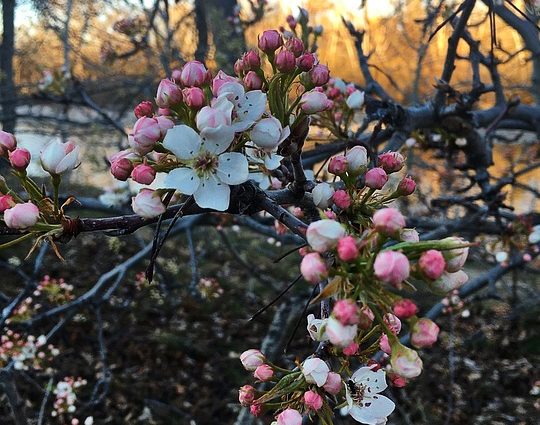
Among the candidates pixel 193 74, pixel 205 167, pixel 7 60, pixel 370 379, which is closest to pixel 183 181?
pixel 205 167

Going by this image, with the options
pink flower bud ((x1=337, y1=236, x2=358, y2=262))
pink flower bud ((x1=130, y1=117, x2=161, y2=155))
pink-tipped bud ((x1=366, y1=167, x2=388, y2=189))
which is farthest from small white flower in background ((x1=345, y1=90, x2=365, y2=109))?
pink flower bud ((x1=337, y1=236, x2=358, y2=262))

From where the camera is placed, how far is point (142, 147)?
28.0 inches

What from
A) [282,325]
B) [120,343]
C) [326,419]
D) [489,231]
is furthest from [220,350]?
[326,419]

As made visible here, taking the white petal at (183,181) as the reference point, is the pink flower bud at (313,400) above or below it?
below

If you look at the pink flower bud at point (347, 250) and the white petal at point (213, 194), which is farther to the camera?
the white petal at point (213, 194)

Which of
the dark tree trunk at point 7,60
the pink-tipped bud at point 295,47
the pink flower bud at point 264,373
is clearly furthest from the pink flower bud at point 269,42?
the dark tree trunk at point 7,60

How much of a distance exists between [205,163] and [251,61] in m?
0.18

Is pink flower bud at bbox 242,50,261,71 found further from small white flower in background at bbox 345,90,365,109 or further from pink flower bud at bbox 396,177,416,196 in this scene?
small white flower in background at bbox 345,90,365,109

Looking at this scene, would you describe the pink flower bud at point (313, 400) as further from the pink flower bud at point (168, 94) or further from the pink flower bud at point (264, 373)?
the pink flower bud at point (168, 94)

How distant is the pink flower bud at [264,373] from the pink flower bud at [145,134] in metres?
0.35

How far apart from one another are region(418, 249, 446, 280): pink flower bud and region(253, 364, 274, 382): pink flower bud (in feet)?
1.02

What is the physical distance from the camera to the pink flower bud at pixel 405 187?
789 mm

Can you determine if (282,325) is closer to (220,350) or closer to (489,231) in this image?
(489,231)

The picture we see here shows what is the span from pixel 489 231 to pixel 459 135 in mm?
573
